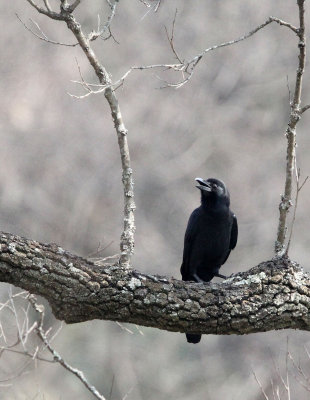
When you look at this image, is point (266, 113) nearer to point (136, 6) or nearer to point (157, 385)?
point (136, 6)

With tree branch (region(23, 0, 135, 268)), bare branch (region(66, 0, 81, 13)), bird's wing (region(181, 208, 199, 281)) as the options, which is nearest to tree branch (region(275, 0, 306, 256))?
tree branch (region(23, 0, 135, 268))

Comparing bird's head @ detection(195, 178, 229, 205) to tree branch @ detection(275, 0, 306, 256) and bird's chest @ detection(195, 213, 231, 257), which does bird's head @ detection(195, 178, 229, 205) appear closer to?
bird's chest @ detection(195, 213, 231, 257)

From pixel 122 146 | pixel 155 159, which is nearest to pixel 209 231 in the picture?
pixel 122 146

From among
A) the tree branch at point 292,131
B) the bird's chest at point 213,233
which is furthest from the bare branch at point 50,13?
the bird's chest at point 213,233

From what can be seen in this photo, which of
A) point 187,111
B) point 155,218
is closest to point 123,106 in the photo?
point 187,111

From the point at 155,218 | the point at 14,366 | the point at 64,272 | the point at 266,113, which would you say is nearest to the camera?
the point at 64,272

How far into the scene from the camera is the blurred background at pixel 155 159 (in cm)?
1638

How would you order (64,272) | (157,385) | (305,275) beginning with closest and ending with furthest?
(64,272), (305,275), (157,385)

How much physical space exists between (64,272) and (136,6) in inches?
617

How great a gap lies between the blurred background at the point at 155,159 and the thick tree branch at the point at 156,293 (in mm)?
10217

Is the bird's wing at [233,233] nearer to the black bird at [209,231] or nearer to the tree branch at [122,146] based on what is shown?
the black bird at [209,231]

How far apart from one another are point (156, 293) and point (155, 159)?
13.8m

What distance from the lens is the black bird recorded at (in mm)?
7777

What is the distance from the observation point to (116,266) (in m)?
5.04
